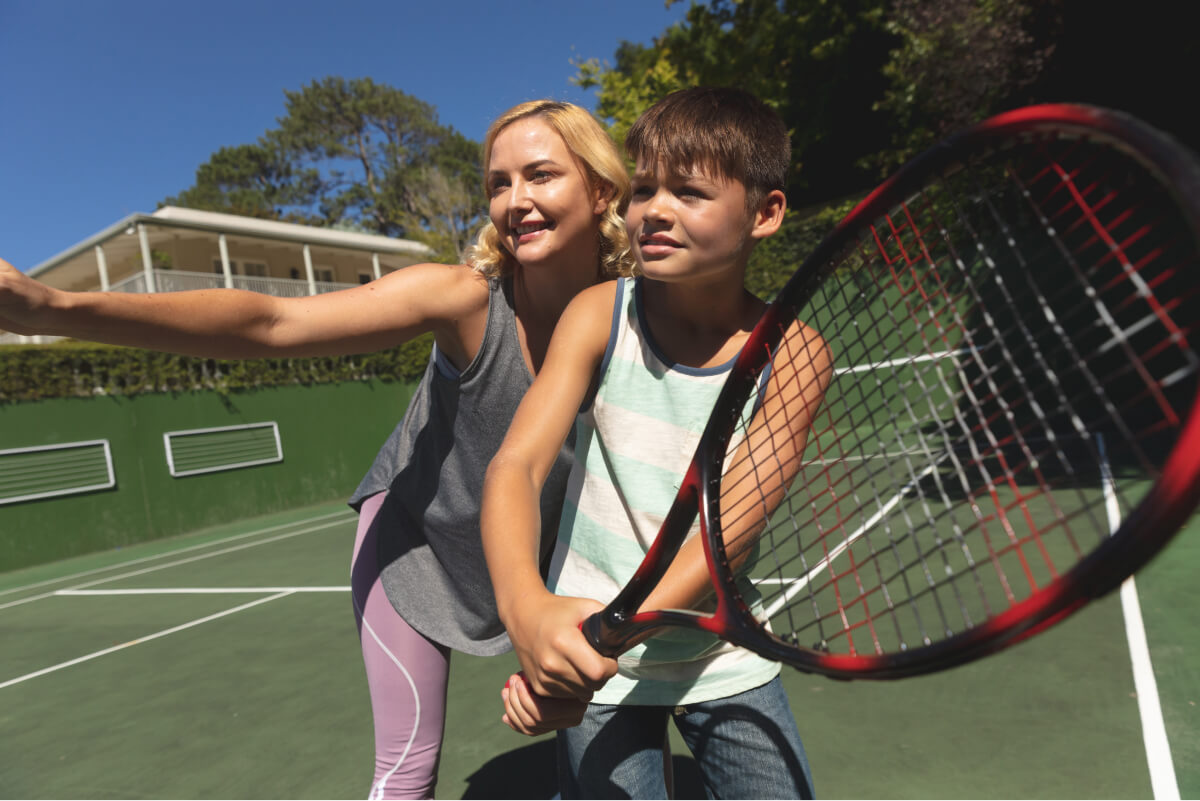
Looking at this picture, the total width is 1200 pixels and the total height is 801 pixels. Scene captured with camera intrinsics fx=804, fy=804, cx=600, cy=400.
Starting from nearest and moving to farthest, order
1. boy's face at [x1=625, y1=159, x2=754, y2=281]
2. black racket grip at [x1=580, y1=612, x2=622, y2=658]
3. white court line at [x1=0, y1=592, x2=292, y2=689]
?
1. black racket grip at [x1=580, y1=612, x2=622, y2=658]
2. boy's face at [x1=625, y1=159, x2=754, y2=281]
3. white court line at [x1=0, y1=592, x2=292, y2=689]

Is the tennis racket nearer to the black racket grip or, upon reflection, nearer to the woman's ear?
the black racket grip

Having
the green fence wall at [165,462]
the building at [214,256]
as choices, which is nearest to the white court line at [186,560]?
the green fence wall at [165,462]

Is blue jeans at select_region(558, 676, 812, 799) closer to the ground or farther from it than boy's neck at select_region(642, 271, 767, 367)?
closer to the ground

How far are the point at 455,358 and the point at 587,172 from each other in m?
0.49

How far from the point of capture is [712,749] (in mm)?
1413

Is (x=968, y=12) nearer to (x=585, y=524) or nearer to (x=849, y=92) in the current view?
(x=849, y=92)

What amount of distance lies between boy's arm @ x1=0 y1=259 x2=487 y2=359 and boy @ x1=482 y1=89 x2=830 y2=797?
0.34m

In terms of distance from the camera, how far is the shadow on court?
2.76 meters

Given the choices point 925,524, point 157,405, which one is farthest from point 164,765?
point 157,405

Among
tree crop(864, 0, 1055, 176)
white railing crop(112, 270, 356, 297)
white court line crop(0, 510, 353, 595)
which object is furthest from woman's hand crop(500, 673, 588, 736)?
white railing crop(112, 270, 356, 297)

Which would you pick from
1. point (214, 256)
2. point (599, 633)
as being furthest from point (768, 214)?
point (214, 256)

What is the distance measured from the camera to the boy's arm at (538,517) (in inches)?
39.9

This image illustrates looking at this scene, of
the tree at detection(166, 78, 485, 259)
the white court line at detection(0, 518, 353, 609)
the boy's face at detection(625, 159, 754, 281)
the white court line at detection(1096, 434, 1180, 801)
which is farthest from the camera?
the tree at detection(166, 78, 485, 259)

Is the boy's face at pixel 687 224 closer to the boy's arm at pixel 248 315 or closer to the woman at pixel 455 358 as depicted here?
the woman at pixel 455 358
